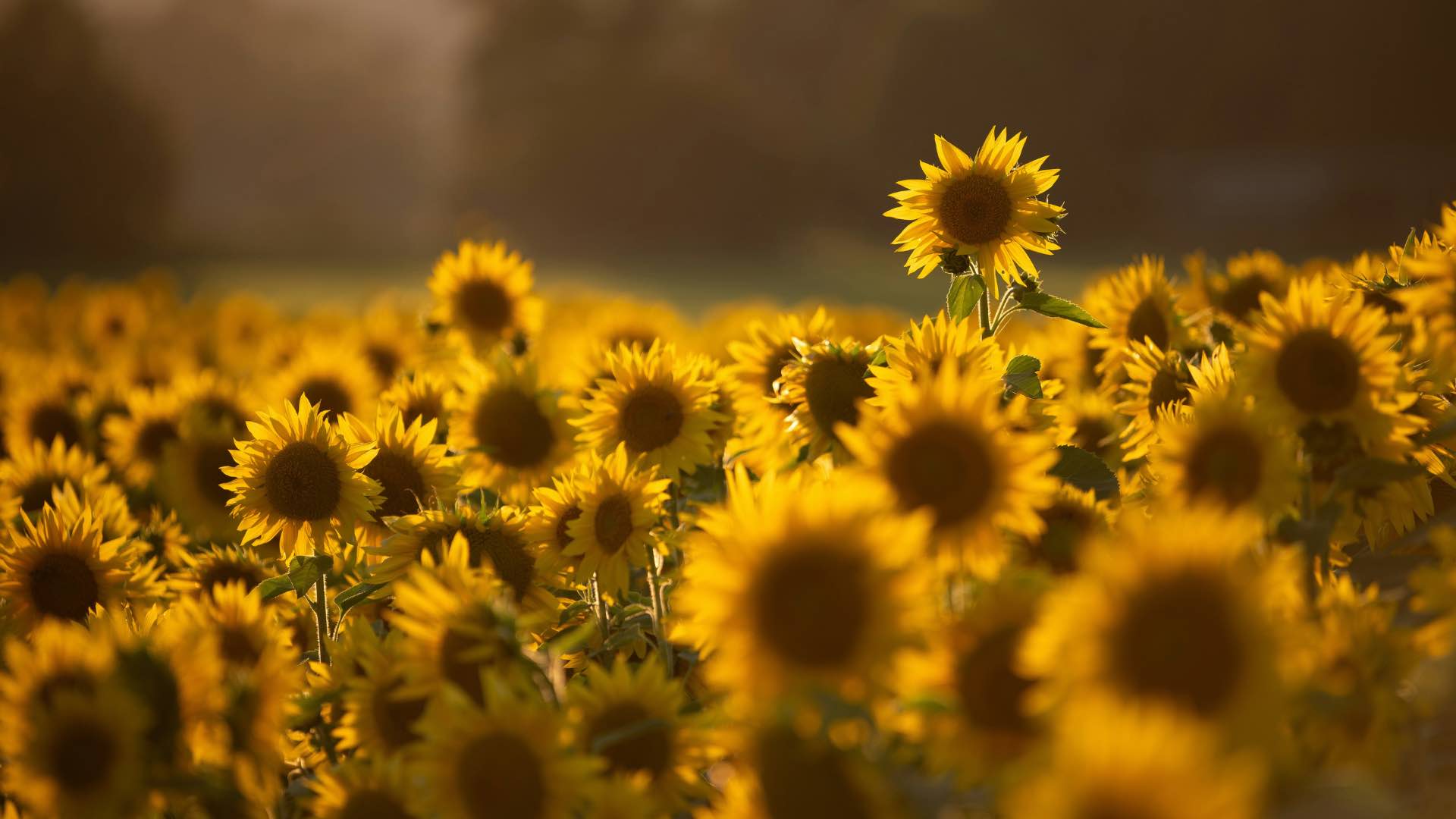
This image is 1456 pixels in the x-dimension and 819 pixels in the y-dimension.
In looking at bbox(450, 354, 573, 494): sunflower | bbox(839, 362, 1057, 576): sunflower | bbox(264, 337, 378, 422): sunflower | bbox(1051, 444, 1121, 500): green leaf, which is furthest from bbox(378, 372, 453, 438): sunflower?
bbox(839, 362, 1057, 576): sunflower

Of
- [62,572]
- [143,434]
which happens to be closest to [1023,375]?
[62,572]

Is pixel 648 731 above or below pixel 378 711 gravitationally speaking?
below

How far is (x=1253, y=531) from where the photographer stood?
102 centimetres

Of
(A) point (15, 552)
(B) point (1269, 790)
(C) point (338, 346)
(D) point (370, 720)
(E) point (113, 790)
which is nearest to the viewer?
(B) point (1269, 790)

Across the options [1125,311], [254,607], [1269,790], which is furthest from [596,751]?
[1125,311]

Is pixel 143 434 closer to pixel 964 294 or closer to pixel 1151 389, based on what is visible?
pixel 964 294

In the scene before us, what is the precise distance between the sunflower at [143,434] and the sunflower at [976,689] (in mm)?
3321

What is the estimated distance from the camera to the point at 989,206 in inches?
91.0

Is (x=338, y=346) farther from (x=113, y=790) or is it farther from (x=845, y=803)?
(x=845, y=803)

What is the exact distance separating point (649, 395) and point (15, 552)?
1421 millimetres

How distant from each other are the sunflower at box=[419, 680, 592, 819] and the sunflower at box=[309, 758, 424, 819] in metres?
0.14

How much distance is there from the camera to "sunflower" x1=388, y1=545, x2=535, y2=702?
55.3 inches

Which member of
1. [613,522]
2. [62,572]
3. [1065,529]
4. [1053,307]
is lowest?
[1065,529]

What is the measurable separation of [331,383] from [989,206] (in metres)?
2.50
